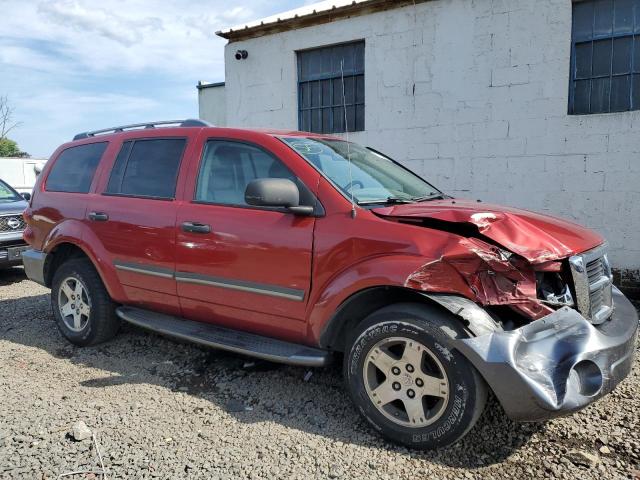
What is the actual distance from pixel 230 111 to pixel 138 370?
6.44 meters

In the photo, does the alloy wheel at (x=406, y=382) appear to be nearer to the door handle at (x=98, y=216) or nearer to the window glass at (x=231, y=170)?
the window glass at (x=231, y=170)

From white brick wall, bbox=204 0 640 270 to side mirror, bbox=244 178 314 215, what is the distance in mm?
4528

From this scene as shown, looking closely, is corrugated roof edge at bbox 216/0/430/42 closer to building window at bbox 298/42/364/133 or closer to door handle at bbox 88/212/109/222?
building window at bbox 298/42/364/133

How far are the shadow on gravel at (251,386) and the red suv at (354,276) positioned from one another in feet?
0.69

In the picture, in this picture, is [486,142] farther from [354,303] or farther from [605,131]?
[354,303]

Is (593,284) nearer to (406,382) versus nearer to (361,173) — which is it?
(406,382)

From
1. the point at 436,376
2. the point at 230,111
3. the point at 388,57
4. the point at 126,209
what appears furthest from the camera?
the point at 230,111

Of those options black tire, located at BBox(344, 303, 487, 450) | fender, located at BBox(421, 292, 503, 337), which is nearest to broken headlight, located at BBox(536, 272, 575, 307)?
fender, located at BBox(421, 292, 503, 337)

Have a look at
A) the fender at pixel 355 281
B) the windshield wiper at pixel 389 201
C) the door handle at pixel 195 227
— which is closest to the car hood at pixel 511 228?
the windshield wiper at pixel 389 201

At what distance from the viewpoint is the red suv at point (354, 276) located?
258 cm

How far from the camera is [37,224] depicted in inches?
188

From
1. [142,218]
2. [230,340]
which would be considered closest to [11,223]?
[142,218]

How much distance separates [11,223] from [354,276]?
6.46m

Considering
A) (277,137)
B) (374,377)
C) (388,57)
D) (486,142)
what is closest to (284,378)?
(374,377)
